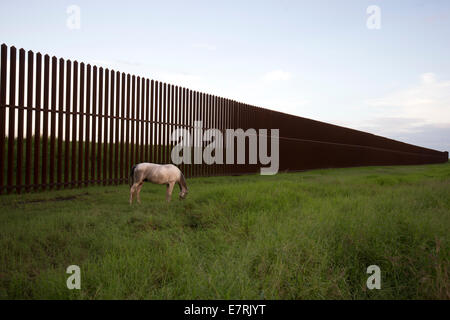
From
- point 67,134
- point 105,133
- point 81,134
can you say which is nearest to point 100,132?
point 105,133

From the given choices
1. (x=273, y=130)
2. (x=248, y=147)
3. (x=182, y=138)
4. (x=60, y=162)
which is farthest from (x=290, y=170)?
(x=60, y=162)

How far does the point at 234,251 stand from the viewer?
2.90 metres

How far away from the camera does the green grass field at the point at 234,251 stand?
223cm

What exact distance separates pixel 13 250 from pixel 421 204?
16.7ft

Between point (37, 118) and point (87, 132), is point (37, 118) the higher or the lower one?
the higher one

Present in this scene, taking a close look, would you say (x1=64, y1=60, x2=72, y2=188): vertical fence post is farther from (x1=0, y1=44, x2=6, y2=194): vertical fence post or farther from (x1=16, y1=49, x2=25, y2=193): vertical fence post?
(x1=0, y1=44, x2=6, y2=194): vertical fence post

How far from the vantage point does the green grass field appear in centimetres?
223

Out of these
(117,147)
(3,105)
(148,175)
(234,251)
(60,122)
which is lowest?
(234,251)

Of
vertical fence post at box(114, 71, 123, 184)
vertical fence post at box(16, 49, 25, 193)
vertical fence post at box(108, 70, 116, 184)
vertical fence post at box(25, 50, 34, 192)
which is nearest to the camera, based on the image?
vertical fence post at box(16, 49, 25, 193)

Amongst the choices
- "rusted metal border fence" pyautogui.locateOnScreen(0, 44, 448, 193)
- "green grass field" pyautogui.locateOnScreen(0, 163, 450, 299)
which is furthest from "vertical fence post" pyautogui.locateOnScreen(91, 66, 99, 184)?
"green grass field" pyautogui.locateOnScreen(0, 163, 450, 299)

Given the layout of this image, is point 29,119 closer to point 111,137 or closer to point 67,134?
point 67,134

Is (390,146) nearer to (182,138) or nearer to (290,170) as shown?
(290,170)

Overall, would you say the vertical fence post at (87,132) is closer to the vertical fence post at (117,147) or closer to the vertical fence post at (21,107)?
the vertical fence post at (117,147)

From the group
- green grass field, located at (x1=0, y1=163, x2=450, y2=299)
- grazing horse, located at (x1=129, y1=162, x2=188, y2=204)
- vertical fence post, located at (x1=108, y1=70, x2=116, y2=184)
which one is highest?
vertical fence post, located at (x1=108, y1=70, x2=116, y2=184)
